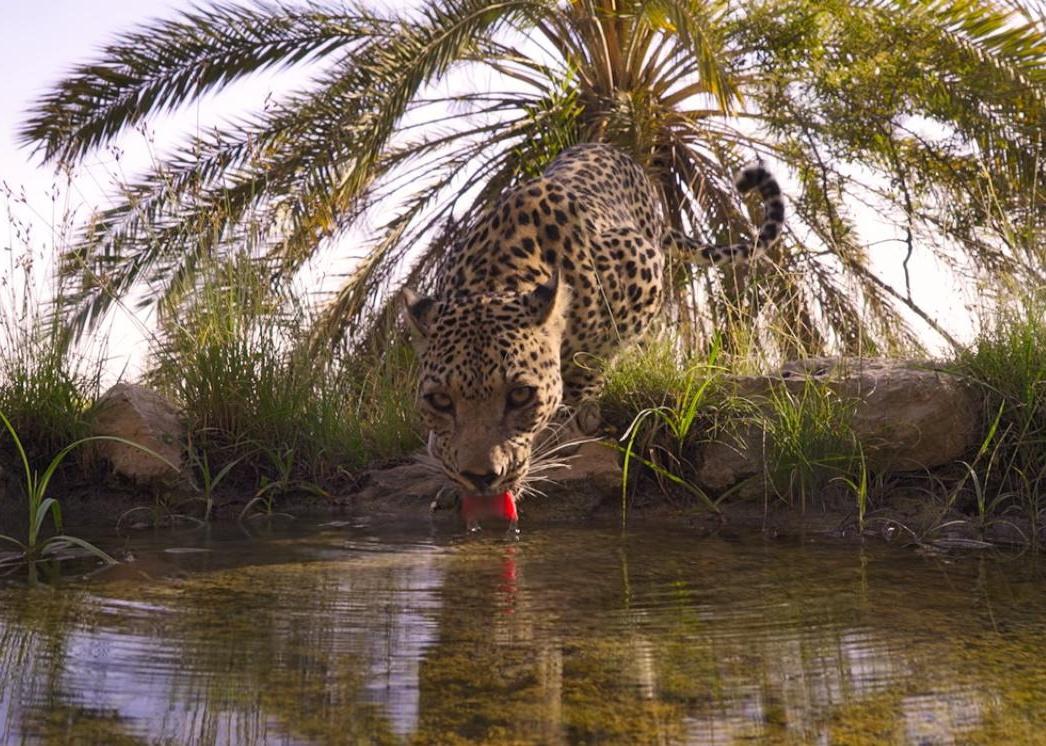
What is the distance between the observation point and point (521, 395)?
5.16 m

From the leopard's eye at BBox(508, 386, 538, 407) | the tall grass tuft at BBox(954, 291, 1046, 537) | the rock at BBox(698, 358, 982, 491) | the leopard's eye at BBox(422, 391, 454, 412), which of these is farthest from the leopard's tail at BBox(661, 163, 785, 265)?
the leopard's eye at BBox(422, 391, 454, 412)

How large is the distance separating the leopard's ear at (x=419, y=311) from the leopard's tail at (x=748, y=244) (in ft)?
9.33

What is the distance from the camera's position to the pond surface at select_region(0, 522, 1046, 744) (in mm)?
2154

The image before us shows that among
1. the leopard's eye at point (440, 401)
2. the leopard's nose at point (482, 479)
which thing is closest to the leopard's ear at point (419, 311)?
the leopard's eye at point (440, 401)

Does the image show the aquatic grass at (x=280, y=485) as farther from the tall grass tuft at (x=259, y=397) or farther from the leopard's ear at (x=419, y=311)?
the leopard's ear at (x=419, y=311)

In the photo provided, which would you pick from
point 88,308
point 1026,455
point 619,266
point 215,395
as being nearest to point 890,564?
point 1026,455

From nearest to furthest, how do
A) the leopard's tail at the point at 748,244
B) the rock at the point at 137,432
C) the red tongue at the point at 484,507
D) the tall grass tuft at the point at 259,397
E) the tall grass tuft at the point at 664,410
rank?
1. the red tongue at the point at 484,507
2. the tall grass tuft at the point at 664,410
3. the rock at the point at 137,432
4. the tall grass tuft at the point at 259,397
5. the leopard's tail at the point at 748,244

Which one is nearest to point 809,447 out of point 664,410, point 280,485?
point 664,410

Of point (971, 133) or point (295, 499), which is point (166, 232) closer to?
point (295, 499)

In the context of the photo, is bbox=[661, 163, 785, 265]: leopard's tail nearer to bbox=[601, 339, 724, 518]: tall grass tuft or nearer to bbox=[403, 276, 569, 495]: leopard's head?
bbox=[601, 339, 724, 518]: tall grass tuft

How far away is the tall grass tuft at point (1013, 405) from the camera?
203 inches

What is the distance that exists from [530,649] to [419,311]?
2964 mm

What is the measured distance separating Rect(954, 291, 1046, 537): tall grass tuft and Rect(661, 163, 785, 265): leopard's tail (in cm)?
222

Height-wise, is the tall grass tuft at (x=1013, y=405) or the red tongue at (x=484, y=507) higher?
the tall grass tuft at (x=1013, y=405)
